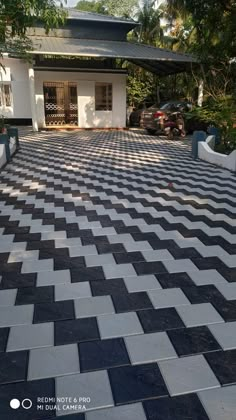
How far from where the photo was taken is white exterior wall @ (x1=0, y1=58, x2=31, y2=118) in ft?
52.4

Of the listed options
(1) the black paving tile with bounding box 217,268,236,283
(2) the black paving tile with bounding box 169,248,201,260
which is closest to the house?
(2) the black paving tile with bounding box 169,248,201,260

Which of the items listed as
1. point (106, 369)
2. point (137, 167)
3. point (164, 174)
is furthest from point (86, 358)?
point (137, 167)

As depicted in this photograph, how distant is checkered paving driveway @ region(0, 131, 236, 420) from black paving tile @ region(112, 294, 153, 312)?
0.04ft

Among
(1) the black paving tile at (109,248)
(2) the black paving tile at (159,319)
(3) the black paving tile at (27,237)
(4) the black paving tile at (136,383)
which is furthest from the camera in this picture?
(3) the black paving tile at (27,237)

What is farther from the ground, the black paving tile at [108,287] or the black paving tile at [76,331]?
the black paving tile at [108,287]

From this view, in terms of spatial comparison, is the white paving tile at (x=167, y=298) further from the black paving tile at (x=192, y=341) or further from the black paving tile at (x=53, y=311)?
the black paving tile at (x=53, y=311)

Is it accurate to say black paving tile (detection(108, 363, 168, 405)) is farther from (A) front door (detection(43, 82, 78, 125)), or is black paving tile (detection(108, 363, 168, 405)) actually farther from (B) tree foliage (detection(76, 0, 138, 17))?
(B) tree foliage (detection(76, 0, 138, 17))

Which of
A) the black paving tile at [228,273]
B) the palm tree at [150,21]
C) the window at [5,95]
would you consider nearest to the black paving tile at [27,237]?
the black paving tile at [228,273]

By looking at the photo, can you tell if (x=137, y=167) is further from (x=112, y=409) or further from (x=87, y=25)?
(x=87, y=25)

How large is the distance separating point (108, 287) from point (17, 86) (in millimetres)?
15971

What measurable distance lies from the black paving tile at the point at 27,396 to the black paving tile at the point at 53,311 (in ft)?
1.84

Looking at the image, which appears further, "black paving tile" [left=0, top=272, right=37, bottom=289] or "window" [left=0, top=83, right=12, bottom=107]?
"window" [left=0, top=83, right=12, bottom=107]

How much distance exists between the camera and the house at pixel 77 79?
49.0ft

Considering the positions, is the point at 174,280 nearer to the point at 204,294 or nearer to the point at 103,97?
the point at 204,294
